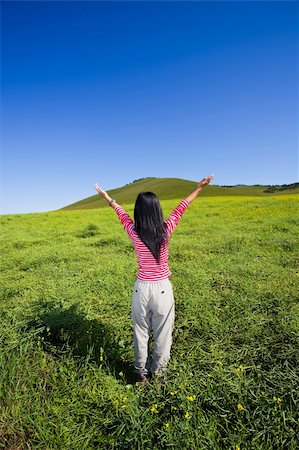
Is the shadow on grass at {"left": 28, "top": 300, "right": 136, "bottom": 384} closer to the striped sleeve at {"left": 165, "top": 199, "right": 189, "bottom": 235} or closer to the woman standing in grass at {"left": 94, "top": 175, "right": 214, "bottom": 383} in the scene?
the woman standing in grass at {"left": 94, "top": 175, "right": 214, "bottom": 383}

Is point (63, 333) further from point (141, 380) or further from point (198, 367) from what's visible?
point (198, 367)

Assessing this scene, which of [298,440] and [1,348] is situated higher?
[1,348]

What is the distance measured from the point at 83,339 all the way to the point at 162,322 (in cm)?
190

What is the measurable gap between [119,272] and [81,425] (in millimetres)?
4940

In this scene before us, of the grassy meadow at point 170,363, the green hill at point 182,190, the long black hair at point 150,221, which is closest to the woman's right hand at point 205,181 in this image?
the long black hair at point 150,221

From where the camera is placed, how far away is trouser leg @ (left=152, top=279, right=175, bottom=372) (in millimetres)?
4246

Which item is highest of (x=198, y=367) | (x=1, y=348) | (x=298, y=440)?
(x=1, y=348)

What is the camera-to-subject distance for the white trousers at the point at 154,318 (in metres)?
4.24

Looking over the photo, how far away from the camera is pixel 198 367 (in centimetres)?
469

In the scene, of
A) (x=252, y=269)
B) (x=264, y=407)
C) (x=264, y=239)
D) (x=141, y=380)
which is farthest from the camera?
(x=264, y=239)

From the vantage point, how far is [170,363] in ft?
15.8

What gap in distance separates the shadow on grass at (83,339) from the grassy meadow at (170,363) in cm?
2

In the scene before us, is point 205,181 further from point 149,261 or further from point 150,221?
point 149,261

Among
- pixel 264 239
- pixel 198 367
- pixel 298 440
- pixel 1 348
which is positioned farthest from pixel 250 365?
pixel 264 239
